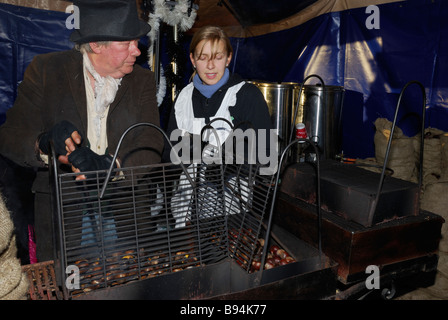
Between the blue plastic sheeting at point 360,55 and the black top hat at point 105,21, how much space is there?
106 inches

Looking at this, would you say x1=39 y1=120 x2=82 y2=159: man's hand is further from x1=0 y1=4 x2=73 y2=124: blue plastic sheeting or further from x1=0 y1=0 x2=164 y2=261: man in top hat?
x1=0 y1=4 x2=73 y2=124: blue plastic sheeting

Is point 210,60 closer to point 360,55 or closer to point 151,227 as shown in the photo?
point 151,227

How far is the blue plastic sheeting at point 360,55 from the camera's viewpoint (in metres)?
3.63

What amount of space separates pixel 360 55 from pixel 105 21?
3.29 meters

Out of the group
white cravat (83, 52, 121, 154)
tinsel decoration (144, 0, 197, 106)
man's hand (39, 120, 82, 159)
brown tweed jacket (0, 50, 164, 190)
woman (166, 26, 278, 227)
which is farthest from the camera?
tinsel decoration (144, 0, 197, 106)

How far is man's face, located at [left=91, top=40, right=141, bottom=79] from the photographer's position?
2.19m

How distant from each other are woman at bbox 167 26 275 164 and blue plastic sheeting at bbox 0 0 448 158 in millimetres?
2128

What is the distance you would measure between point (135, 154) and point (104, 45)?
2.28 ft

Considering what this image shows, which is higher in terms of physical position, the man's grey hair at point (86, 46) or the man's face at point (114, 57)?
the man's grey hair at point (86, 46)

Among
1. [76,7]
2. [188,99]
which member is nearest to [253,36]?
[188,99]

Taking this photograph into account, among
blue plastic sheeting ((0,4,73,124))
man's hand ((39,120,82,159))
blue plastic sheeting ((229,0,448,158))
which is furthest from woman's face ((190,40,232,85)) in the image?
blue plastic sheeting ((0,4,73,124))

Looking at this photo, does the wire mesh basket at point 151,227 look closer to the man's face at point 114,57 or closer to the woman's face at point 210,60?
the man's face at point 114,57

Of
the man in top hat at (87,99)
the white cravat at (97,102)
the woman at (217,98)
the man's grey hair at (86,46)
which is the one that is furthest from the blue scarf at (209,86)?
the man's grey hair at (86,46)

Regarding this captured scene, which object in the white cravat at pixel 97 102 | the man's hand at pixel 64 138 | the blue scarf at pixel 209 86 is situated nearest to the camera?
the man's hand at pixel 64 138
